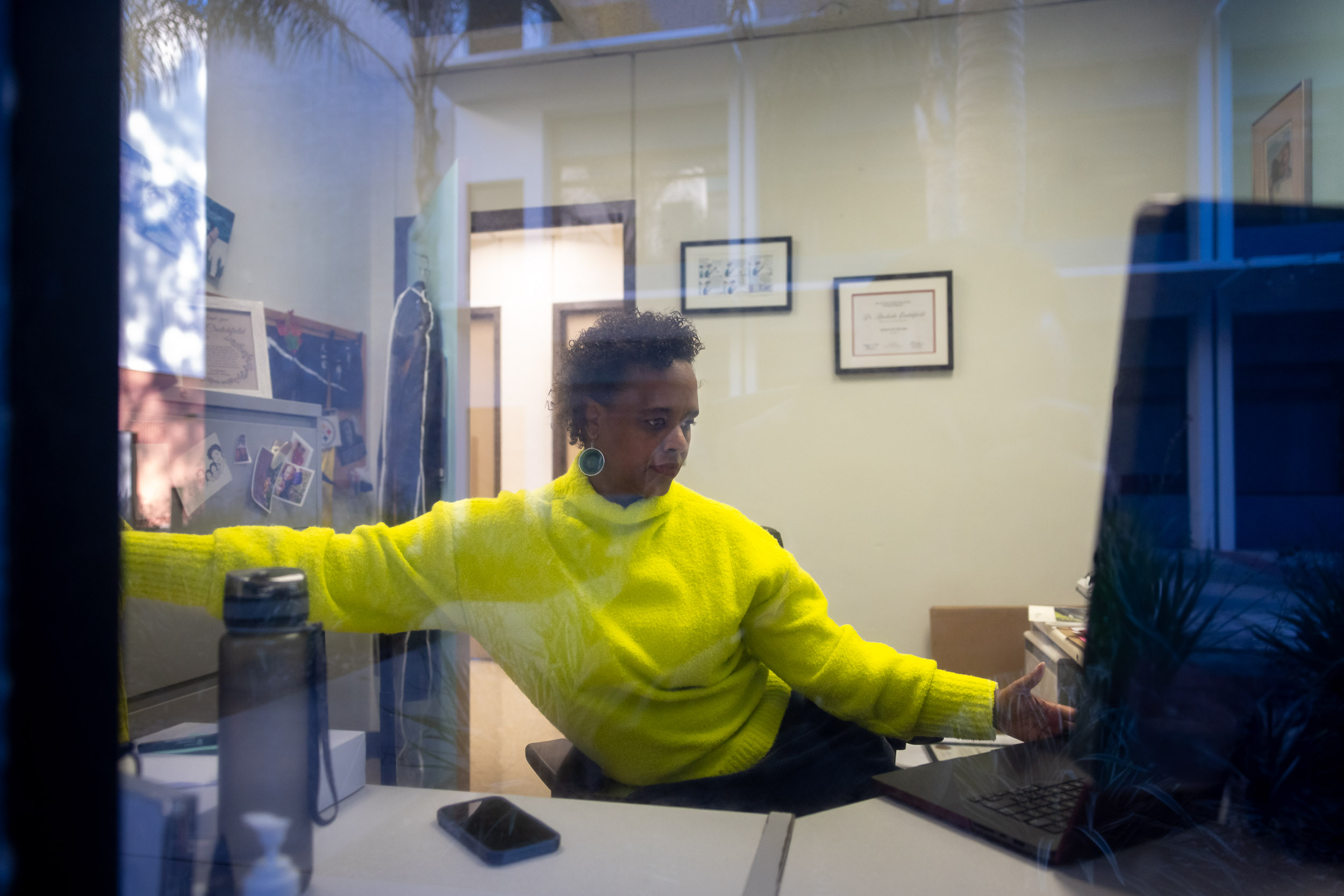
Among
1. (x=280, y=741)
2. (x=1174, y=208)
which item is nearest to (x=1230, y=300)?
(x=1174, y=208)

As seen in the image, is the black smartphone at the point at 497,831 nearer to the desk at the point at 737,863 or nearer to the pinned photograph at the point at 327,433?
the desk at the point at 737,863

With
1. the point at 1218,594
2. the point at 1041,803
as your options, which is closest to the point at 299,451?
the point at 1041,803

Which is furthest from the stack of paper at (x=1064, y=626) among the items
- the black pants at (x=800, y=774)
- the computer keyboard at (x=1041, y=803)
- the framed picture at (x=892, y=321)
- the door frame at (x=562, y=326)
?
the door frame at (x=562, y=326)

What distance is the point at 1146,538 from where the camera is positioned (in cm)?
69

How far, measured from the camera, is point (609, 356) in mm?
878

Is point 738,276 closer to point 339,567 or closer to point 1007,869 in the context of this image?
point 339,567

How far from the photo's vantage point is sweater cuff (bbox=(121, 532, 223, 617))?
1.93ft

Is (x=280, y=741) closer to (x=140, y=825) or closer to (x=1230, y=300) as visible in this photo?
A: (x=140, y=825)

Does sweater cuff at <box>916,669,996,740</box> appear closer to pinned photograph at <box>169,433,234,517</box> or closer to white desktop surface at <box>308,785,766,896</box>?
white desktop surface at <box>308,785,766,896</box>

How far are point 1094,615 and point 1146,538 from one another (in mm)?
100

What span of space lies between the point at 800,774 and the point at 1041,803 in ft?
1.06

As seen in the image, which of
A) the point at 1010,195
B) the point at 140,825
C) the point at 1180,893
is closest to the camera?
the point at 140,825

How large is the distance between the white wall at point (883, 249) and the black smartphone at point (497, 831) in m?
0.49

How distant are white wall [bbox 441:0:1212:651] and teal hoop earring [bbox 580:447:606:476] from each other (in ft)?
0.56
